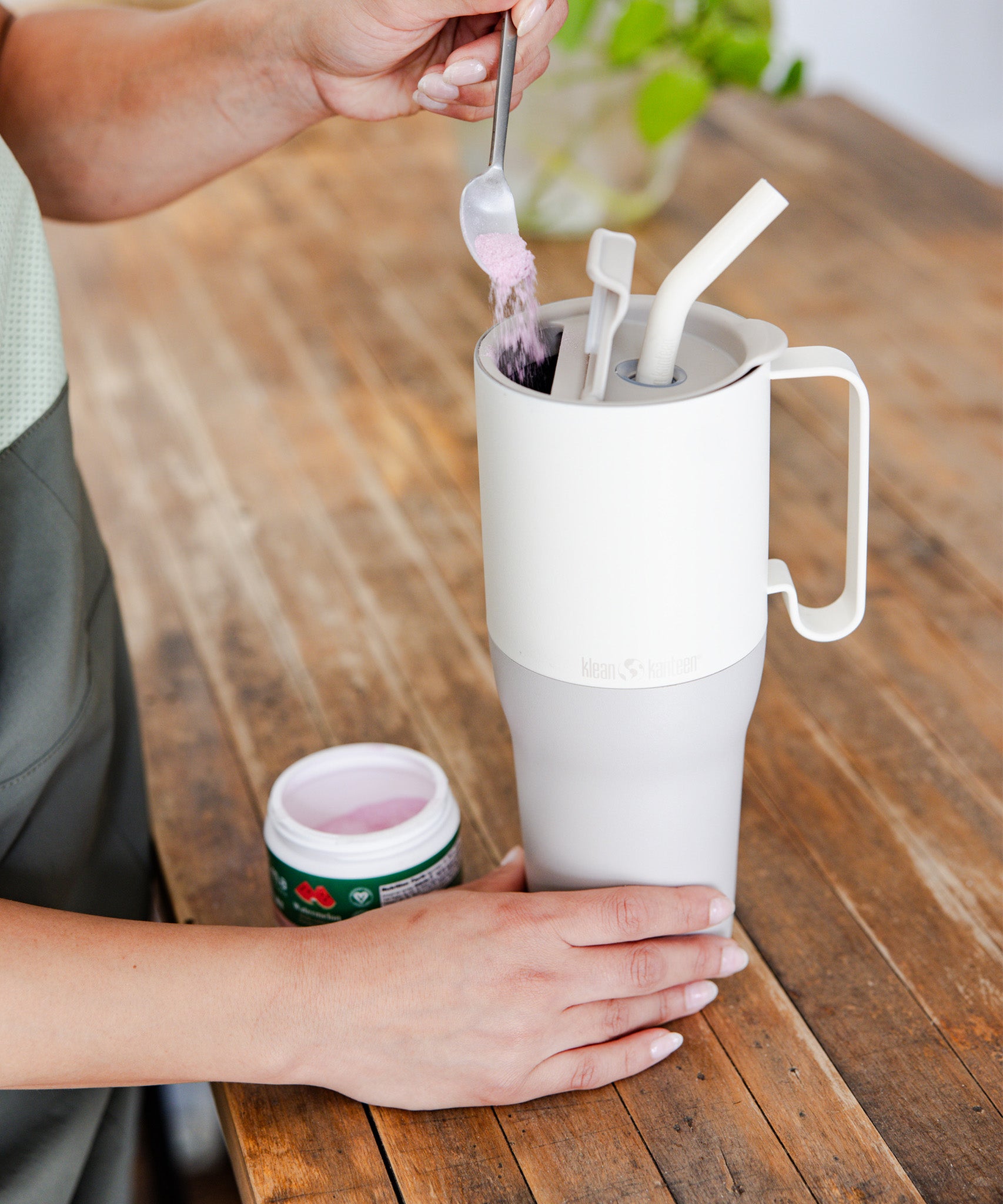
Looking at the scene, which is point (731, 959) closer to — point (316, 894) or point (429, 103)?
point (316, 894)

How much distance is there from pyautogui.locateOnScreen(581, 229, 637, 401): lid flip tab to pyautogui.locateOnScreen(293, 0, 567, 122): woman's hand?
6.2 inches

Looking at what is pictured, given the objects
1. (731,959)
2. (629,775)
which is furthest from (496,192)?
(731,959)

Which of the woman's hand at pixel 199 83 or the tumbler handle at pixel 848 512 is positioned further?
the woman's hand at pixel 199 83

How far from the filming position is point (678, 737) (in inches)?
21.4

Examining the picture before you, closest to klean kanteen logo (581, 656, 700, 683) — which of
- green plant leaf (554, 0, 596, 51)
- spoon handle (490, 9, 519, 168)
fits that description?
spoon handle (490, 9, 519, 168)

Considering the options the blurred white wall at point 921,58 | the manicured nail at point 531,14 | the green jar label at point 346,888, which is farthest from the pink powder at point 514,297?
the blurred white wall at point 921,58

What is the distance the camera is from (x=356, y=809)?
663mm

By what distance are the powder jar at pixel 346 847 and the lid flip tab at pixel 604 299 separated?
23 cm

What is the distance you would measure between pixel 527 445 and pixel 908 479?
0.64 metres

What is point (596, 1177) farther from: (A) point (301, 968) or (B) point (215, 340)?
(B) point (215, 340)

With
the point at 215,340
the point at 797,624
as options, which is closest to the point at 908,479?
the point at 797,624

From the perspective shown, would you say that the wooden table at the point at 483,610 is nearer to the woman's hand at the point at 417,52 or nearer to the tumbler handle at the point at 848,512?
the tumbler handle at the point at 848,512

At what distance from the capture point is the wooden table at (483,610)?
1.81 ft

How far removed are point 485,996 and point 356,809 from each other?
15 centimetres
